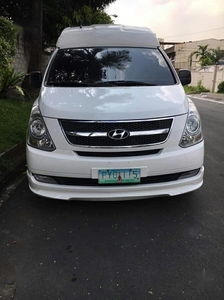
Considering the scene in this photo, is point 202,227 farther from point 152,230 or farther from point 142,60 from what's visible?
point 142,60

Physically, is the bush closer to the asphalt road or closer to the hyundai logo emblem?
the asphalt road

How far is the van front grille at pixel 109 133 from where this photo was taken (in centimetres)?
258

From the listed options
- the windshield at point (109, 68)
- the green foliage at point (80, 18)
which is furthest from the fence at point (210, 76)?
the windshield at point (109, 68)

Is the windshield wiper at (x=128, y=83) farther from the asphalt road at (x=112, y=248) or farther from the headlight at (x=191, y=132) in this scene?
the asphalt road at (x=112, y=248)

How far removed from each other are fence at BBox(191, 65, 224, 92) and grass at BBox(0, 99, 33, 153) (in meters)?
24.9

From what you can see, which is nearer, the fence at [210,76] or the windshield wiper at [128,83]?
the windshield wiper at [128,83]

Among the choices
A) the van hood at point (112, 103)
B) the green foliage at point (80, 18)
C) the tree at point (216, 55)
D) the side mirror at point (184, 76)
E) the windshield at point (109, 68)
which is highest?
the green foliage at point (80, 18)

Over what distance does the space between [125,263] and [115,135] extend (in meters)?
1.12

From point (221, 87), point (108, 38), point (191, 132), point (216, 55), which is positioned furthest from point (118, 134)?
point (216, 55)

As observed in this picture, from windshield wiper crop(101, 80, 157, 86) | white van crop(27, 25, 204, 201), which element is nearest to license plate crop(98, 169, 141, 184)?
white van crop(27, 25, 204, 201)

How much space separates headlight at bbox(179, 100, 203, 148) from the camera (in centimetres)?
274

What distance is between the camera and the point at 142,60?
380cm

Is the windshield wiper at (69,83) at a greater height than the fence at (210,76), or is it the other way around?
the windshield wiper at (69,83)

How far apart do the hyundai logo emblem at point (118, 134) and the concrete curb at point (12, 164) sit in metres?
1.77
